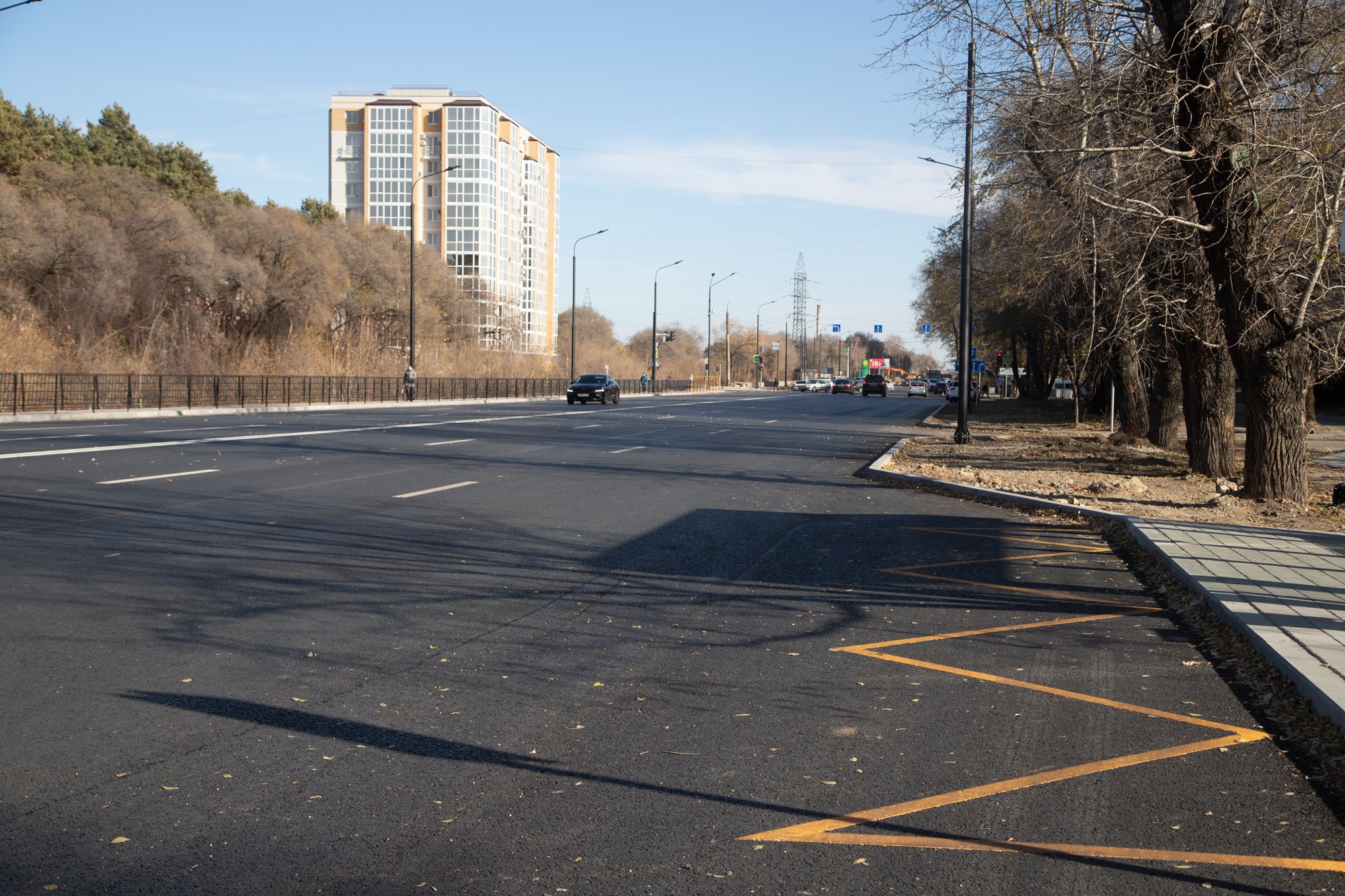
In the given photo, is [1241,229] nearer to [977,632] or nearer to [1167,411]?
[977,632]

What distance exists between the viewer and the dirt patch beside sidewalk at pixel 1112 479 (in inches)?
556

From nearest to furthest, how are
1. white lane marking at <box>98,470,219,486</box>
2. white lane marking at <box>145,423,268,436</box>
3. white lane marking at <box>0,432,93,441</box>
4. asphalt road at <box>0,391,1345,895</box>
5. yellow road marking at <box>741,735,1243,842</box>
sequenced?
asphalt road at <box>0,391,1345,895</box> < yellow road marking at <box>741,735,1243,842</box> < white lane marking at <box>98,470,219,486</box> < white lane marking at <box>0,432,93,441</box> < white lane marking at <box>145,423,268,436</box>

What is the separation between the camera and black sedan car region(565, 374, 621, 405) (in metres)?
57.4

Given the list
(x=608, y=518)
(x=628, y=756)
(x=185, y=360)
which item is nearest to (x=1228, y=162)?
(x=608, y=518)

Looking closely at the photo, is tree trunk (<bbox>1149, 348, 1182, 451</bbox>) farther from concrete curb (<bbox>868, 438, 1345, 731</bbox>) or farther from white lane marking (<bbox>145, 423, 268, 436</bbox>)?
white lane marking (<bbox>145, 423, 268, 436</bbox>)

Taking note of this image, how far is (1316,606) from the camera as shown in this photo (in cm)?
818

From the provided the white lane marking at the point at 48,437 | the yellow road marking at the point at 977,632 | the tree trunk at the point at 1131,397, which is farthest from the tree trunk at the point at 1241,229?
the white lane marking at the point at 48,437

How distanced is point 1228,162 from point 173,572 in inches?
505

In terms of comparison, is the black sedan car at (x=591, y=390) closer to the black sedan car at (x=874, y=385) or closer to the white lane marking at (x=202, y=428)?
the white lane marking at (x=202, y=428)

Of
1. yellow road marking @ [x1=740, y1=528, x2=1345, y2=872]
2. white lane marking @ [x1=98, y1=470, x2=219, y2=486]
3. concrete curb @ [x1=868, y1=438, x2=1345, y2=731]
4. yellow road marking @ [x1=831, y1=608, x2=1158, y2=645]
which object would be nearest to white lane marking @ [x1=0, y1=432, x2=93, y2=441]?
white lane marking @ [x1=98, y1=470, x2=219, y2=486]

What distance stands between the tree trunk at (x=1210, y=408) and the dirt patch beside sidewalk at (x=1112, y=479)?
0.45m

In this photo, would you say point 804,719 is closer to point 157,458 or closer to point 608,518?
point 608,518

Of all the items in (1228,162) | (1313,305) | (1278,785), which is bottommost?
(1278,785)

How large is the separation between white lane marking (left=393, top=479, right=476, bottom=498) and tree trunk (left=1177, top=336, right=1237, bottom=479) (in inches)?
470
